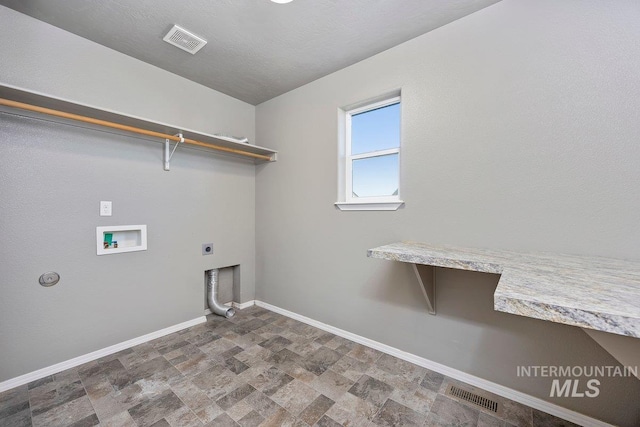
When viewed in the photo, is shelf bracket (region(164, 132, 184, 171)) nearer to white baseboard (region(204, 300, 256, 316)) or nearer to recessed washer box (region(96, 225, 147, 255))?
recessed washer box (region(96, 225, 147, 255))

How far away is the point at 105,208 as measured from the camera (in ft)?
6.98

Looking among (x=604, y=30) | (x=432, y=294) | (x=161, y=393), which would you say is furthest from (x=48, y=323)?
(x=604, y=30)

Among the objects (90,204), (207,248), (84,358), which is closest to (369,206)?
(207,248)

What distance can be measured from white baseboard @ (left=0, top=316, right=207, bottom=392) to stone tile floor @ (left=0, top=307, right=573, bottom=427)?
5cm

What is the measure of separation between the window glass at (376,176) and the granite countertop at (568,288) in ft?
3.24

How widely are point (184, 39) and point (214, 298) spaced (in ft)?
8.38

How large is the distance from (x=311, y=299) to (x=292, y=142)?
69.5 inches

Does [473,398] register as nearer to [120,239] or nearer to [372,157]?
[372,157]

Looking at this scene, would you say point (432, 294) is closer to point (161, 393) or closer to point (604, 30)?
point (604, 30)

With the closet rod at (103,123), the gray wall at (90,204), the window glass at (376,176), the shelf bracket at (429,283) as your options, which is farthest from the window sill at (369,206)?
the gray wall at (90,204)

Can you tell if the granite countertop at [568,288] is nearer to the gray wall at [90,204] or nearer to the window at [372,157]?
the window at [372,157]

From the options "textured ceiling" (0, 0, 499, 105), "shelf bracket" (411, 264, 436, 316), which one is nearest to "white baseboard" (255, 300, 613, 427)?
"shelf bracket" (411, 264, 436, 316)

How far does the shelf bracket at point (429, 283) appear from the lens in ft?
5.95

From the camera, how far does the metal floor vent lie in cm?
157
